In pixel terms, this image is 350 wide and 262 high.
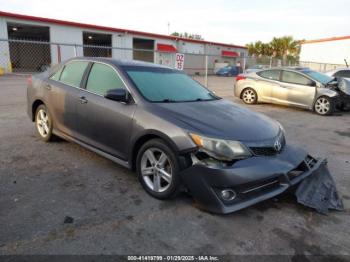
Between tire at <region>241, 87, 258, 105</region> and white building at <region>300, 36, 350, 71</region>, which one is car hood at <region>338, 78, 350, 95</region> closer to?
tire at <region>241, 87, 258, 105</region>

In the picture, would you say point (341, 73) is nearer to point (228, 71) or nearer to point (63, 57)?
point (63, 57)

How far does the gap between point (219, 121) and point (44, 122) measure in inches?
133

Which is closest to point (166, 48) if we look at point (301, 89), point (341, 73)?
point (341, 73)

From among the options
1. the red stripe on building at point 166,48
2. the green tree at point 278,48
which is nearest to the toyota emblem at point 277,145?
the red stripe on building at point 166,48

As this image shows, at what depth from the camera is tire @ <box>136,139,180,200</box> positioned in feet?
10.5

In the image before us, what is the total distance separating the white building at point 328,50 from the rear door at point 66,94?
117 ft

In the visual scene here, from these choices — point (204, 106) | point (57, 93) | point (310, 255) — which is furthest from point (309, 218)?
point (57, 93)

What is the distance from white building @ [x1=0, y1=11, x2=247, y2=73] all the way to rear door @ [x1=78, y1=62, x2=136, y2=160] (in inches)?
591

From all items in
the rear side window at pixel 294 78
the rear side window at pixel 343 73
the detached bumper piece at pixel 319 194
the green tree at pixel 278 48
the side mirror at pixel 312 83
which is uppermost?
the green tree at pixel 278 48

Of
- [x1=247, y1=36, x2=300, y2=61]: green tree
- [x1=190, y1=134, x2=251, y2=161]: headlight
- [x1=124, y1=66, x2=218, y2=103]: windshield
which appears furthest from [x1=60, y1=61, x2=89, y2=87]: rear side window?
[x1=247, y1=36, x2=300, y2=61]: green tree

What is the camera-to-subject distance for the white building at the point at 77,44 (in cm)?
2466

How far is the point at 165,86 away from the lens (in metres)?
4.19

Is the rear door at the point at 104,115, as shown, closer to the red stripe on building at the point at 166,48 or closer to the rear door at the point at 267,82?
the rear door at the point at 267,82

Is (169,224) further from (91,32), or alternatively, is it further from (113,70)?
(91,32)
